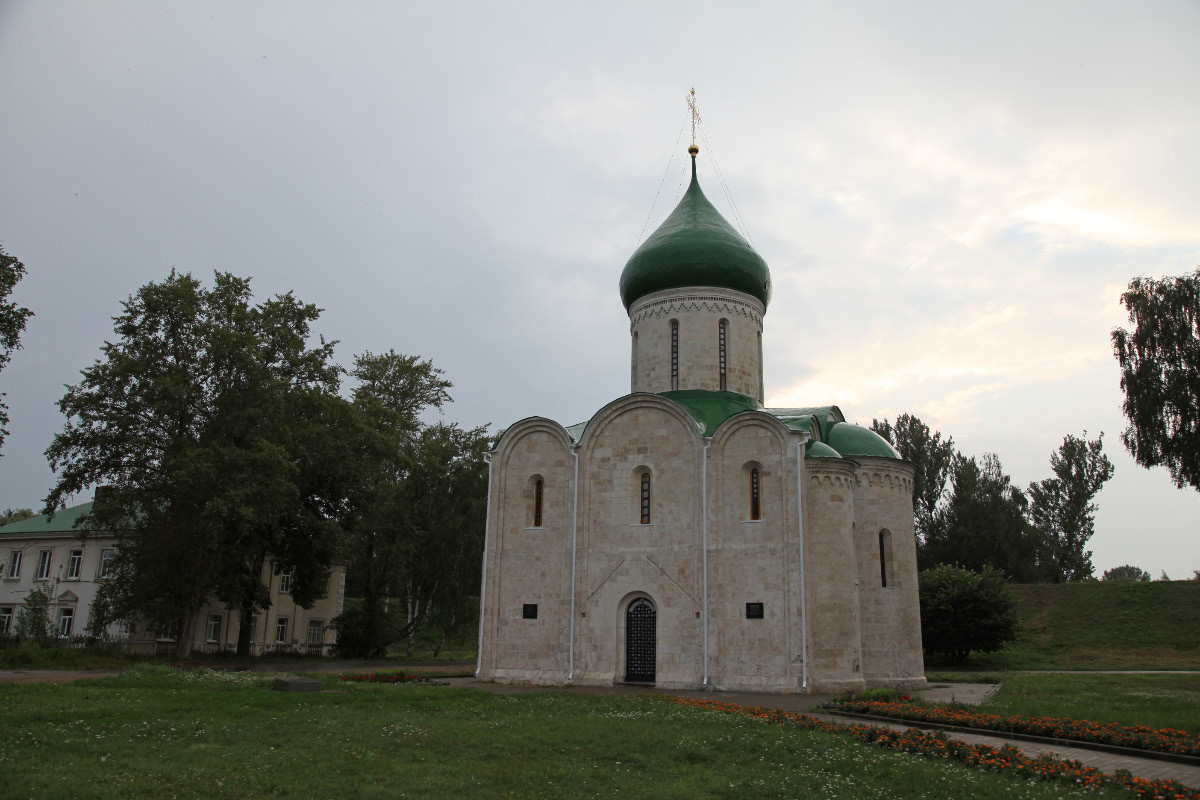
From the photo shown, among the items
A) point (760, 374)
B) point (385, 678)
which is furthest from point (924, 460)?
point (385, 678)

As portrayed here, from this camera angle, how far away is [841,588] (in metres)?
17.8

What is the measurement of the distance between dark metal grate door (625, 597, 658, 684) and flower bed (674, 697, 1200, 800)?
6.81 meters

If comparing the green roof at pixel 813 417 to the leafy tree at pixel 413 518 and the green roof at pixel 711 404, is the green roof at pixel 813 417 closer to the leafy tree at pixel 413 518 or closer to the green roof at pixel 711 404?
the green roof at pixel 711 404

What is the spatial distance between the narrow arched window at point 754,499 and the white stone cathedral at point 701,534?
5 cm

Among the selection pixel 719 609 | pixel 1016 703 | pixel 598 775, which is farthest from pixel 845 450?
pixel 598 775

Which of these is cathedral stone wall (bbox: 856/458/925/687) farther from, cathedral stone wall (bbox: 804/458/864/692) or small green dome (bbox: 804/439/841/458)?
small green dome (bbox: 804/439/841/458)

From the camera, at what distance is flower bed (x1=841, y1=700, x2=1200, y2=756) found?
358 inches

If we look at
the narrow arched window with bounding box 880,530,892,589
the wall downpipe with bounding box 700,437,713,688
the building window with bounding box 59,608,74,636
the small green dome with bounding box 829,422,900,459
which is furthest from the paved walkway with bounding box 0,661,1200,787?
the building window with bounding box 59,608,74,636

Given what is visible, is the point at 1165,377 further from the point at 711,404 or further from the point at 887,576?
the point at 711,404

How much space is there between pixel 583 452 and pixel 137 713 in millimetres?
11347

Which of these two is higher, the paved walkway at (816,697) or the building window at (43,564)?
the building window at (43,564)

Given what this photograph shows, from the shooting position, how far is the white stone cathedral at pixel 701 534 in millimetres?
17500

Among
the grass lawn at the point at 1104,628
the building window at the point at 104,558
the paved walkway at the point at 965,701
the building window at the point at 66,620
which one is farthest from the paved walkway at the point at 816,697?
the grass lawn at the point at 1104,628

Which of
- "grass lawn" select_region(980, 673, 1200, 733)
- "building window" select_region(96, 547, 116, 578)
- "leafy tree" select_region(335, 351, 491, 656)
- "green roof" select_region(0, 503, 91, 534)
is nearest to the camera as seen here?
"grass lawn" select_region(980, 673, 1200, 733)
